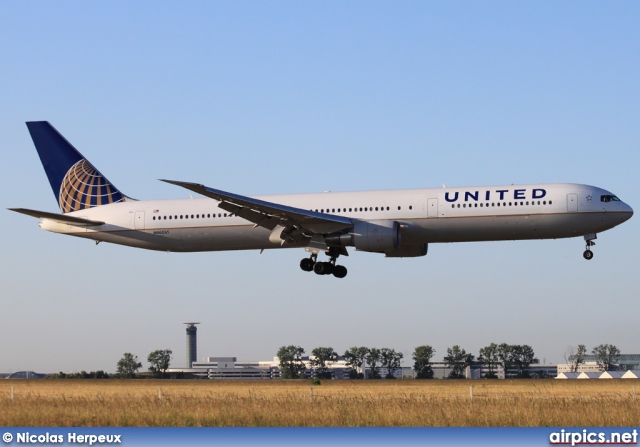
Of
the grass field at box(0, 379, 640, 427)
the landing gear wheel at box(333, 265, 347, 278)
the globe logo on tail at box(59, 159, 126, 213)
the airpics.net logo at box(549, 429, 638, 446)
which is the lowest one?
the airpics.net logo at box(549, 429, 638, 446)

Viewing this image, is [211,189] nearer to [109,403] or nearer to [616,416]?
[109,403]

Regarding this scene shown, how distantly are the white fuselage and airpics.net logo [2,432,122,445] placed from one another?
29844 mm

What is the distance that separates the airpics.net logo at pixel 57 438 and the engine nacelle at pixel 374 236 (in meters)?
28.6

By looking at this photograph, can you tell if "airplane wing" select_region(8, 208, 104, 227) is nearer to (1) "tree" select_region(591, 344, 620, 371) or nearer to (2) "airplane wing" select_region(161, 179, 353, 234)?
(2) "airplane wing" select_region(161, 179, 353, 234)

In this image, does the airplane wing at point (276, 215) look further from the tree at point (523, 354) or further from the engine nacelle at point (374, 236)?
the tree at point (523, 354)

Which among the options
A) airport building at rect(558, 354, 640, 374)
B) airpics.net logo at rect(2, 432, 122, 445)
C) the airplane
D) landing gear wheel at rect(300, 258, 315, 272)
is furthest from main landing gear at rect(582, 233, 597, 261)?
airport building at rect(558, 354, 640, 374)

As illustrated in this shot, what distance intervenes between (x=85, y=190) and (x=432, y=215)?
22.8 m

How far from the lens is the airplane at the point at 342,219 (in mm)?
47125

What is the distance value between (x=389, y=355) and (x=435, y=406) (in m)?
60.1

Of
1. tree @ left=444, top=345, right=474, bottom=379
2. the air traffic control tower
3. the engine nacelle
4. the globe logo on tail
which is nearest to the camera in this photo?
the engine nacelle

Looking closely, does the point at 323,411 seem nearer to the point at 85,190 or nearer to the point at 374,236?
the point at 374,236

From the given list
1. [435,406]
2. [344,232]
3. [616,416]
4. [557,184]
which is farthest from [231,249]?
[616,416]

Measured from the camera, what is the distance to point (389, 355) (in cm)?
9038

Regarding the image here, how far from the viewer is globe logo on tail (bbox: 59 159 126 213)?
190ft
